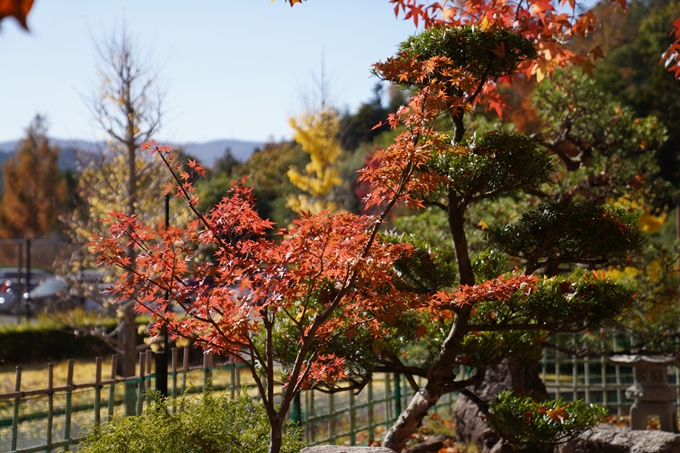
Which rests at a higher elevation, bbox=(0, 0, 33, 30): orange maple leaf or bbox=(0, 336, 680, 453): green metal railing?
bbox=(0, 0, 33, 30): orange maple leaf

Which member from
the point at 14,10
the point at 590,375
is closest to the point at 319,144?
the point at 590,375

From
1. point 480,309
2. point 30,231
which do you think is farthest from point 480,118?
point 30,231

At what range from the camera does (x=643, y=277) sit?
23.9 feet

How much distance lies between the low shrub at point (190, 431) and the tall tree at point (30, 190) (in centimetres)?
2513

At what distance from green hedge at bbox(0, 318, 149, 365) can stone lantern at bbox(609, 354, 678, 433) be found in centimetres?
775

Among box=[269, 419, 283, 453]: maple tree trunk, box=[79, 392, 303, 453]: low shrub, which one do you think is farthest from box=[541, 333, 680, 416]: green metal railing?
box=[269, 419, 283, 453]: maple tree trunk

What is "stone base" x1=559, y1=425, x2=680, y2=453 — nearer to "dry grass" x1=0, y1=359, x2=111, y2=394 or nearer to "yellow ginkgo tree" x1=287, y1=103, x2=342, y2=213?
"dry grass" x1=0, y1=359, x2=111, y2=394

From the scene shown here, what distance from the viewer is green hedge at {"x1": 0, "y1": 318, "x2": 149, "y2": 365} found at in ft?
37.8

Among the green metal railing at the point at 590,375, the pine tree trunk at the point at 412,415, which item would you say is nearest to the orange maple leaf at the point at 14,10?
the pine tree trunk at the point at 412,415

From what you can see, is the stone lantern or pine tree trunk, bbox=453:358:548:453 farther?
the stone lantern

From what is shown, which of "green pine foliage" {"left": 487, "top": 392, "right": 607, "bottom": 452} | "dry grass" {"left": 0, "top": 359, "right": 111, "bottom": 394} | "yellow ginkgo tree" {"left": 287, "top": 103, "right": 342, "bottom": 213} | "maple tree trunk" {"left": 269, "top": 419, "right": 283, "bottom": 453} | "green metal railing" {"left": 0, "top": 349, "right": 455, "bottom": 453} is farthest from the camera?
"yellow ginkgo tree" {"left": 287, "top": 103, "right": 342, "bottom": 213}

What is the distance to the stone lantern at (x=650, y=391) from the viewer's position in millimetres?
6574

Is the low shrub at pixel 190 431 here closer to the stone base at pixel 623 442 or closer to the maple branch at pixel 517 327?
the maple branch at pixel 517 327

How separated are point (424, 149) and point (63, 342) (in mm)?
10342
